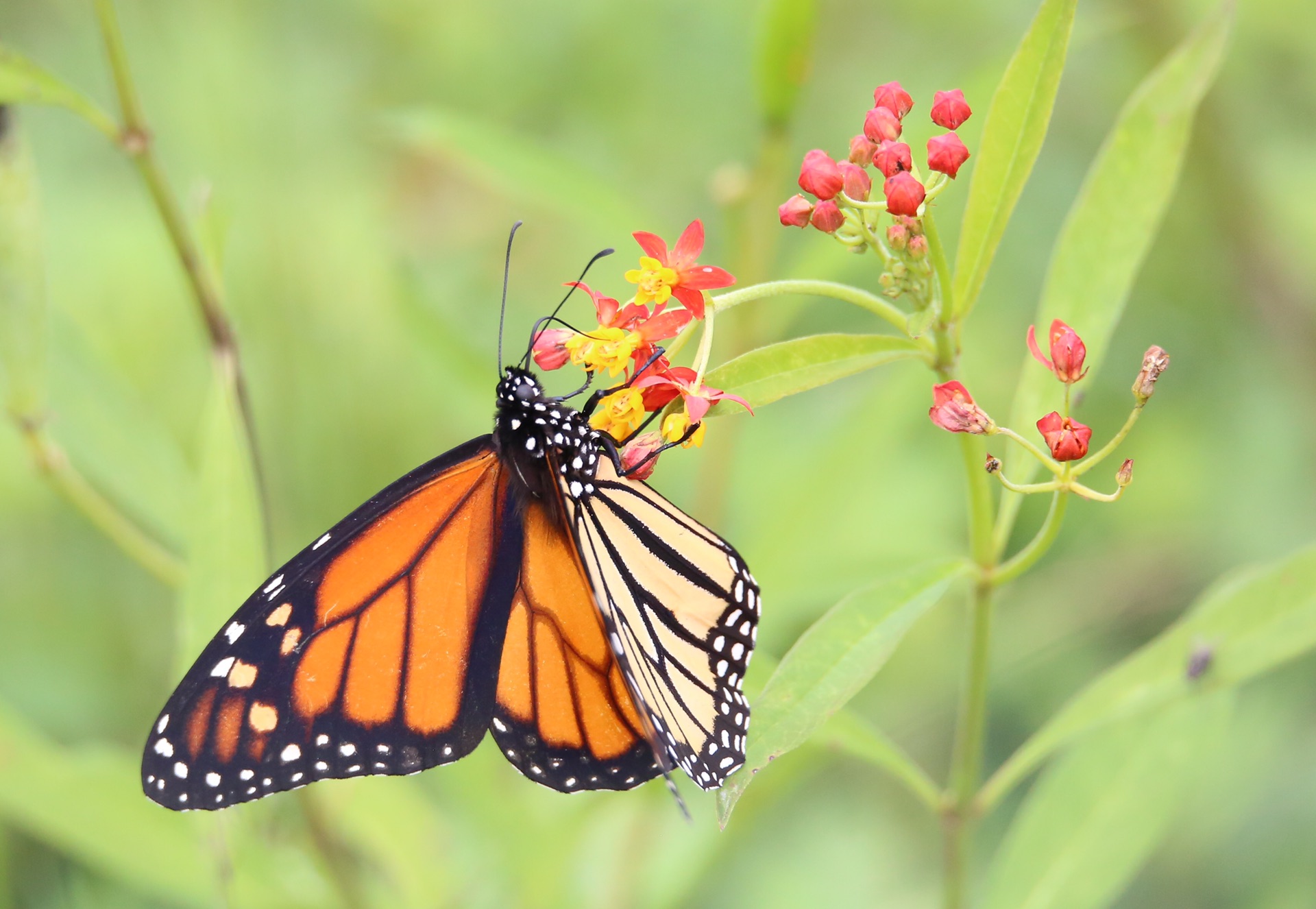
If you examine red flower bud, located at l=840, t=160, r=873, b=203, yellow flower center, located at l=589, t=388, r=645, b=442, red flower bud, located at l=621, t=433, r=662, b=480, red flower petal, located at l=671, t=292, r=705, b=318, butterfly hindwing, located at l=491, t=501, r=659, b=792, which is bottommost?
butterfly hindwing, located at l=491, t=501, r=659, b=792

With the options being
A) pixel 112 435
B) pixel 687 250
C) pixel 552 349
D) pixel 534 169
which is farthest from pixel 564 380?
pixel 687 250

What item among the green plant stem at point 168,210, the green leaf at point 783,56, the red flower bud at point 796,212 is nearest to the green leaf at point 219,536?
the green plant stem at point 168,210

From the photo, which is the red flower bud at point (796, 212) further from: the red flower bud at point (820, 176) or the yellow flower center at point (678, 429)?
the yellow flower center at point (678, 429)

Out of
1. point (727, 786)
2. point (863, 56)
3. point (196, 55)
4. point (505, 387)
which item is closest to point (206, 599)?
point (505, 387)

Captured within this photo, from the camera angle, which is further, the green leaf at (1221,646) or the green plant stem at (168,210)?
the green plant stem at (168,210)

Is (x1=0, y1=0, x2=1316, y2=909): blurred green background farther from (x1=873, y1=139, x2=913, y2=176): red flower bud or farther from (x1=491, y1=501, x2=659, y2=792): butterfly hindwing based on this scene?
(x1=873, y1=139, x2=913, y2=176): red flower bud

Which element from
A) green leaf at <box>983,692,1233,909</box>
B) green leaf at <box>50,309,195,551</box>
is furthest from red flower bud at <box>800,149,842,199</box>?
green leaf at <box>50,309,195,551</box>

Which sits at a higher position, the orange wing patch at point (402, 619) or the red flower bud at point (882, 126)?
the red flower bud at point (882, 126)

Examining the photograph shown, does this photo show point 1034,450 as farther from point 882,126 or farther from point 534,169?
point 534,169
